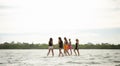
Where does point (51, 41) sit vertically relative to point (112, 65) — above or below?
above

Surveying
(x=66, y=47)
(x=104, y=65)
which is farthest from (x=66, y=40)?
(x=104, y=65)

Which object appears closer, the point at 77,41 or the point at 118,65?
the point at 118,65

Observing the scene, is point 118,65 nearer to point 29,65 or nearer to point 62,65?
point 62,65

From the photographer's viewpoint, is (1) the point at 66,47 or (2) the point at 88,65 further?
(1) the point at 66,47

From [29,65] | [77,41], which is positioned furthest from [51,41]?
[29,65]

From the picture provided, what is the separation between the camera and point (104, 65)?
816 inches

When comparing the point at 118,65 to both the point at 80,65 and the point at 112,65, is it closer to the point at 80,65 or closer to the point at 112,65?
the point at 112,65

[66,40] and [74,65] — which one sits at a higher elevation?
[66,40]

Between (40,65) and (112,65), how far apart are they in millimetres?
5349

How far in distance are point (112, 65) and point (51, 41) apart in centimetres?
1285

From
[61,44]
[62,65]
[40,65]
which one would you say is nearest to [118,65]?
[62,65]

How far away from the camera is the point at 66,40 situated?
33.6 metres

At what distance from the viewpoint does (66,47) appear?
33.9 m

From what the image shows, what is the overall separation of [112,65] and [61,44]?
12480mm
